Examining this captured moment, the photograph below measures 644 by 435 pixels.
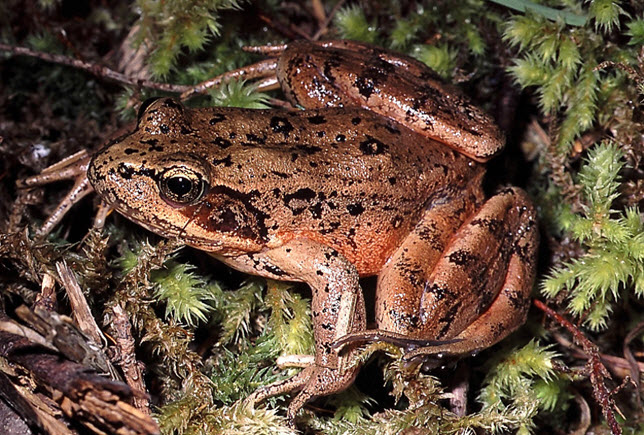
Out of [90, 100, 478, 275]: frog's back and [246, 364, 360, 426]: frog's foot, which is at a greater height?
[90, 100, 478, 275]: frog's back

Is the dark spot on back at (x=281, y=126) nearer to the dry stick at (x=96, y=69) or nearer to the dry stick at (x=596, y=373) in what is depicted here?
the dry stick at (x=96, y=69)

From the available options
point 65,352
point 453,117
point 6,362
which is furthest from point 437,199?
point 6,362

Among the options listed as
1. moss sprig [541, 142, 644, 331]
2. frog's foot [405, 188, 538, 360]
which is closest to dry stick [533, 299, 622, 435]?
moss sprig [541, 142, 644, 331]

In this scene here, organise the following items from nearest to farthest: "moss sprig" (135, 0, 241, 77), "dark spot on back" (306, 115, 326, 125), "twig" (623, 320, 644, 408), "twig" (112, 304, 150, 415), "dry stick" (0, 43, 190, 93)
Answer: "twig" (112, 304, 150, 415)
"dark spot on back" (306, 115, 326, 125)
"twig" (623, 320, 644, 408)
"dry stick" (0, 43, 190, 93)
"moss sprig" (135, 0, 241, 77)

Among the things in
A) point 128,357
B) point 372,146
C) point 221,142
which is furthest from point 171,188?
point 372,146

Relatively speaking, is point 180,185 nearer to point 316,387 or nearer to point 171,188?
point 171,188

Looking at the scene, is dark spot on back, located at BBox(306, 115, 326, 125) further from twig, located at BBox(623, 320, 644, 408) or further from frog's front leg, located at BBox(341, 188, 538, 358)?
twig, located at BBox(623, 320, 644, 408)

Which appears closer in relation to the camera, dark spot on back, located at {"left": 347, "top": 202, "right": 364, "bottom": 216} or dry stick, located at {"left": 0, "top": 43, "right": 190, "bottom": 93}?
dark spot on back, located at {"left": 347, "top": 202, "right": 364, "bottom": 216}

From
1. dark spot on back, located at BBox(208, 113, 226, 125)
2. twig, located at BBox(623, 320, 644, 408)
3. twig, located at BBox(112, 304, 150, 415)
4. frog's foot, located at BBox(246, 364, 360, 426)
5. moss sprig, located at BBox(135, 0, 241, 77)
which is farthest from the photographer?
moss sprig, located at BBox(135, 0, 241, 77)
